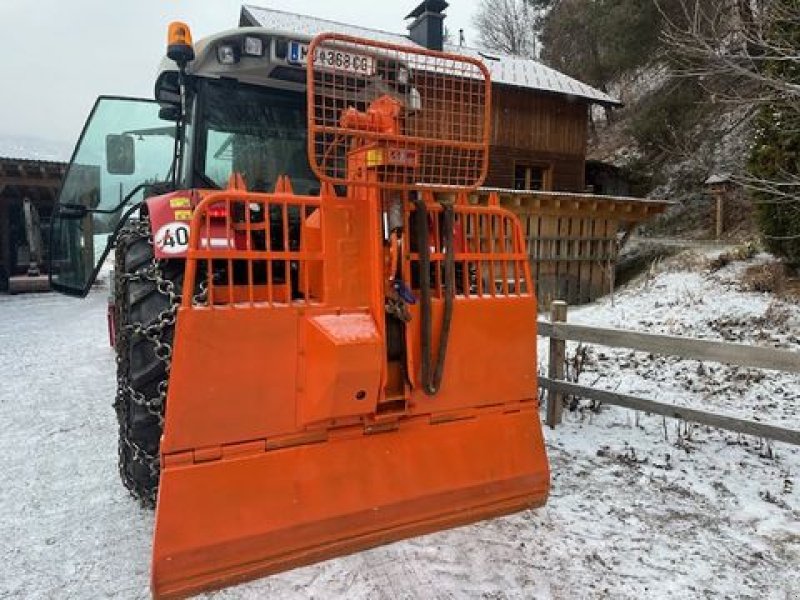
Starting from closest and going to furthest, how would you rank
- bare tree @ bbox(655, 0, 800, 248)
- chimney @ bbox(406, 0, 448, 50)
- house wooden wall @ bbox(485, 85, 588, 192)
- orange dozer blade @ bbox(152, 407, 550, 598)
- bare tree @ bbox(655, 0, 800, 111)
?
orange dozer blade @ bbox(152, 407, 550, 598)
bare tree @ bbox(655, 0, 800, 111)
bare tree @ bbox(655, 0, 800, 248)
chimney @ bbox(406, 0, 448, 50)
house wooden wall @ bbox(485, 85, 588, 192)

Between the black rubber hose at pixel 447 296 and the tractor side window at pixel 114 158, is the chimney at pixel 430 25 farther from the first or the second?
the black rubber hose at pixel 447 296

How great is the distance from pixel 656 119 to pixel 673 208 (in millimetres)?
2817

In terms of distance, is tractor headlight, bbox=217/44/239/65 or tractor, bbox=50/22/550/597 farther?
tractor headlight, bbox=217/44/239/65

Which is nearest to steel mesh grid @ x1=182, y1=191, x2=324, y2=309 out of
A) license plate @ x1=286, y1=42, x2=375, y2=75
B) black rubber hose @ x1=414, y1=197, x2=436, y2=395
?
black rubber hose @ x1=414, y1=197, x2=436, y2=395

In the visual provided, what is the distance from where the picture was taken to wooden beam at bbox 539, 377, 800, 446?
140 inches

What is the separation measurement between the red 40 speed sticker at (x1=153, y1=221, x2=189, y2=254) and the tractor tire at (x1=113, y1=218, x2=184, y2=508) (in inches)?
5.0

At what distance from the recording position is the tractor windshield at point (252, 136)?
3.64m

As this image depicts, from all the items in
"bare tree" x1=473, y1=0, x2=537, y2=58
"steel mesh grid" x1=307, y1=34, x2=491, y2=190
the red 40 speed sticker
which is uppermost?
"bare tree" x1=473, y1=0, x2=537, y2=58

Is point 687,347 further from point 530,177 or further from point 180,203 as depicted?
point 530,177

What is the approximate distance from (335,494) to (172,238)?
150cm

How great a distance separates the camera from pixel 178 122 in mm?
3852

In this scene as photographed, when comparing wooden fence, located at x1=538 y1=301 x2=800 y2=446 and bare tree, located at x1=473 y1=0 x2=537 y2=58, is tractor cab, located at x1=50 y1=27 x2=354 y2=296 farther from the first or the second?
bare tree, located at x1=473 y1=0 x2=537 y2=58

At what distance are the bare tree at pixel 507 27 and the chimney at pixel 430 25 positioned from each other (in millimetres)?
22947

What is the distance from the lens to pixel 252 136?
3.76 m
